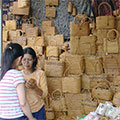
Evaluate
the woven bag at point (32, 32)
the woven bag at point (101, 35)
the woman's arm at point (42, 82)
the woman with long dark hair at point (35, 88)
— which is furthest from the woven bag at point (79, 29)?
the woman's arm at point (42, 82)

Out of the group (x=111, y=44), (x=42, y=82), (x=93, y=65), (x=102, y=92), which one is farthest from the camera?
(x=93, y=65)

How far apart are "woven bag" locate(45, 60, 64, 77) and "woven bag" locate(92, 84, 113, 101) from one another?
2.14ft

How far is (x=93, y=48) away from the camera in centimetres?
361

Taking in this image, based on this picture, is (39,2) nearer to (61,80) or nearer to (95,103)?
(61,80)

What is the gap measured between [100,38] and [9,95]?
2.53 metres

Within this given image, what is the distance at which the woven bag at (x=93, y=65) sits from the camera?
3.46 metres

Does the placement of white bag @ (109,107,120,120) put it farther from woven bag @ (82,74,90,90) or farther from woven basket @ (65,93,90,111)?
woven bag @ (82,74,90,90)

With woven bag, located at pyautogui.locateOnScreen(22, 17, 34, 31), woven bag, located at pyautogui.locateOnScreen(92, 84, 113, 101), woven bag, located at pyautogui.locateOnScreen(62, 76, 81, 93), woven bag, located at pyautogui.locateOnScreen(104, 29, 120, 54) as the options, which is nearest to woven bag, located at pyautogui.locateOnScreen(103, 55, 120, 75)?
woven bag, located at pyautogui.locateOnScreen(104, 29, 120, 54)

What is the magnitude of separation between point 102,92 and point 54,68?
0.91 metres

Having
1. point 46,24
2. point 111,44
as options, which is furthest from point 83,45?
point 46,24

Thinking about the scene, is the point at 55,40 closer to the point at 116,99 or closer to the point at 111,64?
the point at 111,64

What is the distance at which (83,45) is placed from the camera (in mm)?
3615

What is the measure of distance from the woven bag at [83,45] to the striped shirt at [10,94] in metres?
2.31

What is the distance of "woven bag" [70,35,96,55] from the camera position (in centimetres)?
359
